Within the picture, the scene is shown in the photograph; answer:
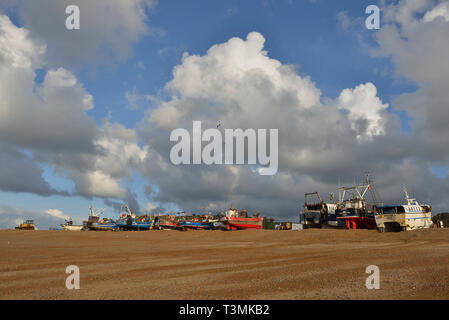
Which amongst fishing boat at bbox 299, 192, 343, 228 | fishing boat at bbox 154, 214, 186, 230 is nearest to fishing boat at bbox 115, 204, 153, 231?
fishing boat at bbox 154, 214, 186, 230

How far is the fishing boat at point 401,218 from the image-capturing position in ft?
125

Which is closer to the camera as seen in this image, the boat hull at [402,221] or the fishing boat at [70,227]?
the boat hull at [402,221]

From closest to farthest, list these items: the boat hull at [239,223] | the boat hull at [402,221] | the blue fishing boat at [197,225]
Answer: the boat hull at [402,221] → the boat hull at [239,223] → the blue fishing boat at [197,225]

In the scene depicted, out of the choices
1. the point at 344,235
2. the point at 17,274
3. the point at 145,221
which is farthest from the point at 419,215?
the point at 145,221

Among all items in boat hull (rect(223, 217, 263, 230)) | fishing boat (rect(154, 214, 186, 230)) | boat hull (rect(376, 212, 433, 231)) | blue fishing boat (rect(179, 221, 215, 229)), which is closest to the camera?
boat hull (rect(376, 212, 433, 231))

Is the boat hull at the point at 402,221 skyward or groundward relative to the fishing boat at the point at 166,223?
skyward

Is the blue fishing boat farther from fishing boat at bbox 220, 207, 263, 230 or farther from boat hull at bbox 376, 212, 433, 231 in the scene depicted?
boat hull at bbox 376, 212, 433, 231

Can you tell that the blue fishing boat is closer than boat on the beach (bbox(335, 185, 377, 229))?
No

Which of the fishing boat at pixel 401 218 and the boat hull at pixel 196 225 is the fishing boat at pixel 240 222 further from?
the fishing boat at pixel 401 218

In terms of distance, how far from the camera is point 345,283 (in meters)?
9.58

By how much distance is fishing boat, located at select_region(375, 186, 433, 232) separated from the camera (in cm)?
3809

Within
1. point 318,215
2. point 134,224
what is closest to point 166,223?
point 134,224

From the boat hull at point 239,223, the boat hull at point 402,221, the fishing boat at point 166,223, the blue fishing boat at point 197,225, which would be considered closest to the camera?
the boat hull at point 402,221

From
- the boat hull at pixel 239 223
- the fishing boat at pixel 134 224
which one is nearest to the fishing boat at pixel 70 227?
the fishing boat at pixel 134 224
